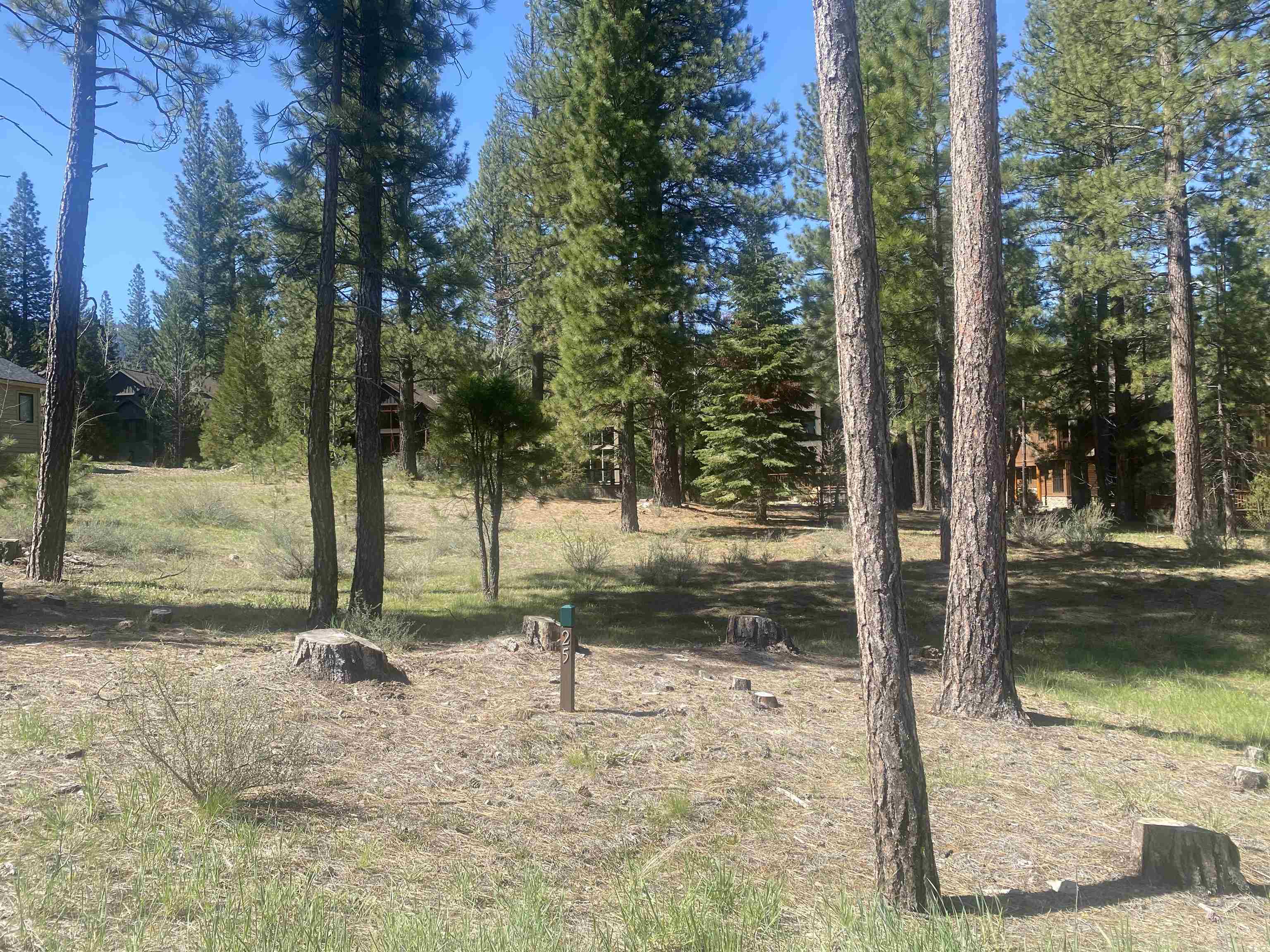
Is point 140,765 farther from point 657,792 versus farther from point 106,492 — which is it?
point 106,492

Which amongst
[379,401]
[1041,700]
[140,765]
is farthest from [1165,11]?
[140,765]

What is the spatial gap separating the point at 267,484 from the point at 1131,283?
24.8 m

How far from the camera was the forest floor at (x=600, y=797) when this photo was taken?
365 centimetres

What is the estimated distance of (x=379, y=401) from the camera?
12.1 m

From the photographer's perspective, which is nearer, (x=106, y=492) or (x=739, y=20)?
(x=739, y=20)

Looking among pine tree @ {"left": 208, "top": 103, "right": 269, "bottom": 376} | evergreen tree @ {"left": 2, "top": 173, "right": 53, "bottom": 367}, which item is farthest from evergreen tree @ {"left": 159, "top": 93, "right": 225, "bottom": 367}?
evergreen tree @ {"left": 2, "top": 173, "right": 53, "bottom": 367}

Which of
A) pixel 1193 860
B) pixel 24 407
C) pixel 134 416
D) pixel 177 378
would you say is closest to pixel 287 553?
pixel 1193 860

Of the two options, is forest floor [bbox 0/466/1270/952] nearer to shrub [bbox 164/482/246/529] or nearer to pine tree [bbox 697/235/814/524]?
shrub [bbox 164/482/246/529]

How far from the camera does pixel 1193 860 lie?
14.9 ft

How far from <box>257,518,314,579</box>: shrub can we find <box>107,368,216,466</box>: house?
34.9m

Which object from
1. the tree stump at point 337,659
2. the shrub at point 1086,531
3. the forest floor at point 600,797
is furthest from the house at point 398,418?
the tree stump at point 337,659

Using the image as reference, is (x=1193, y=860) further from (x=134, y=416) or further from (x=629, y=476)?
(x=134, y=416)

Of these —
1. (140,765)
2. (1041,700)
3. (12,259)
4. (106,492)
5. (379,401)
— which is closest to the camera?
(140,765)

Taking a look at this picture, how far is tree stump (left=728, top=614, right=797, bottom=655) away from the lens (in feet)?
35.3
